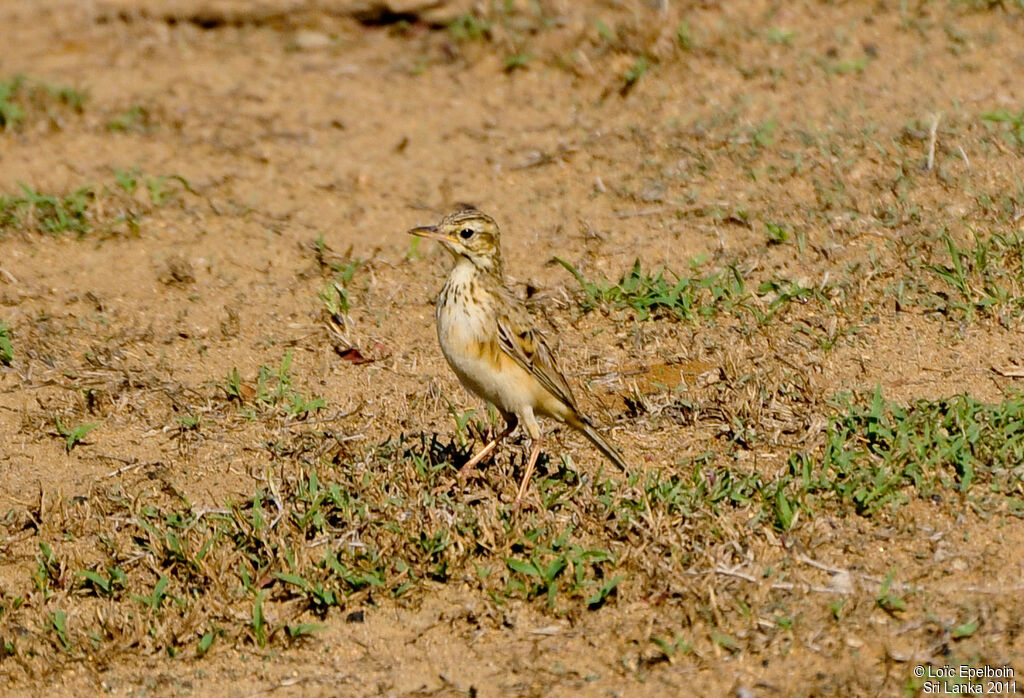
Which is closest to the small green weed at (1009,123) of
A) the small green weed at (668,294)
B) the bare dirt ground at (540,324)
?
the bare dirt ground at (540,324)

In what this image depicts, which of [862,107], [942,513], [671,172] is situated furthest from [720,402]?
[862,107]

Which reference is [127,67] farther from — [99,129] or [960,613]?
[960,613]

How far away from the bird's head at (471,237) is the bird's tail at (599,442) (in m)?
0.77

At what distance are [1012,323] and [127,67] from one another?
666 cm

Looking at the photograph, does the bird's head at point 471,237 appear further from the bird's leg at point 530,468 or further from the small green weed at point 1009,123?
the small green weed at point 1009,123

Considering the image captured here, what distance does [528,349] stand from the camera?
6.30 m

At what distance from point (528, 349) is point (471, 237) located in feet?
1.86

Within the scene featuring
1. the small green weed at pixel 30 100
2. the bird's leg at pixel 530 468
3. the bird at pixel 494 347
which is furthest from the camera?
the small green weed at pixel 30 100

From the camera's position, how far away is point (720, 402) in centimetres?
673

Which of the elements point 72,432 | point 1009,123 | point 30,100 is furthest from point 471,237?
point 30,100

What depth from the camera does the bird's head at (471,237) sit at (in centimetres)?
645

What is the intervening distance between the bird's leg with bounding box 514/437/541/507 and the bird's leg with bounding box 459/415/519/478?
0.15m

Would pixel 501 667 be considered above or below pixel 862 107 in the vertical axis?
below

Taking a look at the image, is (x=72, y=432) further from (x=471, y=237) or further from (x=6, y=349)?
(x=471, y=237)
